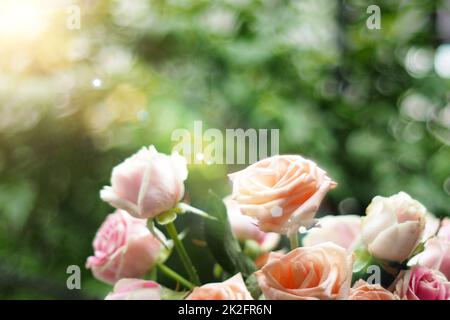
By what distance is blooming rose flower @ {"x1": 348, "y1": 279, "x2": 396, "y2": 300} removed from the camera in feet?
0.95

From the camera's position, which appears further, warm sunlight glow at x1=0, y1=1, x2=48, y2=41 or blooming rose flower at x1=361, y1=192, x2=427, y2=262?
warm sunlight glow at x1=0, y1=1, x2=48, y2=41

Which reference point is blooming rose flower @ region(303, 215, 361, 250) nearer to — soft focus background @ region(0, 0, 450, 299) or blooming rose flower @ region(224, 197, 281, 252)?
blooming rose flower @ region(224, 197, 281, 252)

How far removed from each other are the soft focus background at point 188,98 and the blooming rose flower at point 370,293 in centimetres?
28

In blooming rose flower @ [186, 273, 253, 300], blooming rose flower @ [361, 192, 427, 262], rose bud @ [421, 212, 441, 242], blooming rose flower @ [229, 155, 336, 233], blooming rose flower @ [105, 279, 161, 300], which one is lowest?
blooming rose flower @ [105, 279, 161, 300]

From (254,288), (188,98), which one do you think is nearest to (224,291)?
(254,288)

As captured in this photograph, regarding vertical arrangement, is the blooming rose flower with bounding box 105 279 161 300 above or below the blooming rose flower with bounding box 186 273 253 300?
below

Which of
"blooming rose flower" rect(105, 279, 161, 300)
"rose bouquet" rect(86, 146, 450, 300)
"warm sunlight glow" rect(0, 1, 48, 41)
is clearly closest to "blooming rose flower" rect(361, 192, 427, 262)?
"rose bouquet" rect(86, 146, 450, 300)

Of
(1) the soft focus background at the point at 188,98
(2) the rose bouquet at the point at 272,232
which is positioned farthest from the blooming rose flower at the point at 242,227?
(1) the soft focus background at the point at 188,98

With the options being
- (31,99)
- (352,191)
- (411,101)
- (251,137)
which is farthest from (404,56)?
(31,99)

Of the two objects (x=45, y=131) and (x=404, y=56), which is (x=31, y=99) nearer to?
(x=45, y=131)

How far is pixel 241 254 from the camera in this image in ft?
1.09

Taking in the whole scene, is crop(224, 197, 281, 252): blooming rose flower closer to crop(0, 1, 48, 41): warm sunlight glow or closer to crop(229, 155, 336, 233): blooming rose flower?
crop(229, 155, 336, 233): blooming rose flower

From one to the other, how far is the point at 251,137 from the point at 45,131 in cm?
25

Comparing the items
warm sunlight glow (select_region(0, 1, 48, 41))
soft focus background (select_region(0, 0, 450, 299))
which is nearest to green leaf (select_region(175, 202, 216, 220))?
soft focus background (select_region(0, 0, 450, 299))
